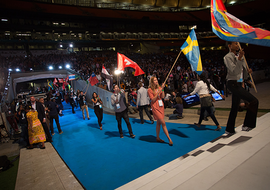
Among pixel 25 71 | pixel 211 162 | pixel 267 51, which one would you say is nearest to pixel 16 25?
pixel 25 71

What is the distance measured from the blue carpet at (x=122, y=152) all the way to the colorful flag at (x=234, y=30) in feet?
9.52

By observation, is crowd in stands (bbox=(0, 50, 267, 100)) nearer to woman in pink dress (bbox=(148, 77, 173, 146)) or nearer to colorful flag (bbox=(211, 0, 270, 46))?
woman in pink dress (bbox=(148, 77, 173, 146))

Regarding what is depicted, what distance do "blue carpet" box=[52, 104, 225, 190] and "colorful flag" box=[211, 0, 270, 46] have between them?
114 inches

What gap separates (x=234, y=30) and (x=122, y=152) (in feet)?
13.8

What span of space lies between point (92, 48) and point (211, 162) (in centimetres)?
3962

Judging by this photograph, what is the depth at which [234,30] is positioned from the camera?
3.68 meters

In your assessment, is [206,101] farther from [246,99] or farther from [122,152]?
[122,152]

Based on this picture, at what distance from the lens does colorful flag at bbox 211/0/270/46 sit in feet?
10.6

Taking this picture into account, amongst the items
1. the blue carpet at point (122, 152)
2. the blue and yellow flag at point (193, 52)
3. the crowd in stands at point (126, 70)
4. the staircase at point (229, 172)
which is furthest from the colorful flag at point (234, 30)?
the crowd in stands at point (126, 70)

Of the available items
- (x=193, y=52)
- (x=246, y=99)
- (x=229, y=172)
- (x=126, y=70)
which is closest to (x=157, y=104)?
(x=193, y=52)

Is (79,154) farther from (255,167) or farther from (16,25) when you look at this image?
(16,25)

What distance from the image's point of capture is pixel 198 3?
41.5 meters

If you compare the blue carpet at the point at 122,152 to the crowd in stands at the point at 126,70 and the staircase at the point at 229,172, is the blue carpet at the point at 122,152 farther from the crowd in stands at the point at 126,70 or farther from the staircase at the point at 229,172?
the crowd in stands at the point at 126,70

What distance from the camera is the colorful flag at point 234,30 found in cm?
322
